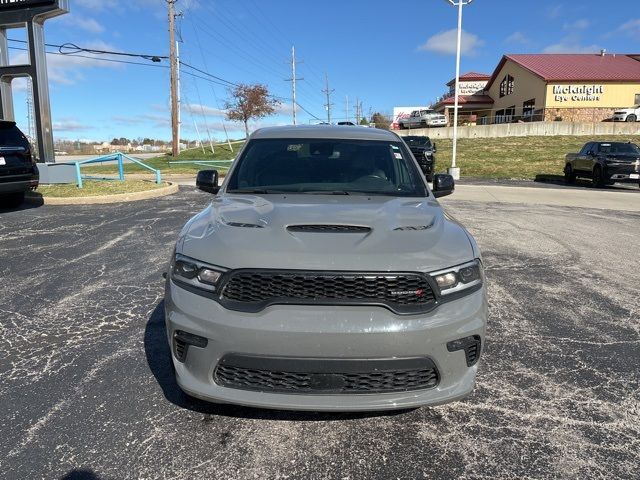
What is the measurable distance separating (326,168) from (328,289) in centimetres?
178

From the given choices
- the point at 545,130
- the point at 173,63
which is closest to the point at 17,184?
the point at 173,63

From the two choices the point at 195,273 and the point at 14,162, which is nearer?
the point at 195,273

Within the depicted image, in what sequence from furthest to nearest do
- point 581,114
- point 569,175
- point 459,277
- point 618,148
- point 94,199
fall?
1. point 581,114
2. point 569,175
3. point 618,148
4. point 94,199
5. point 459,277

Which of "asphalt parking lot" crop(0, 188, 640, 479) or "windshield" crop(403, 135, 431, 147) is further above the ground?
"windshield" crop(403, 135, 431, 147)

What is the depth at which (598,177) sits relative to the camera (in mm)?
17906

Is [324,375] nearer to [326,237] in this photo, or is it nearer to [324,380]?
[324,380]

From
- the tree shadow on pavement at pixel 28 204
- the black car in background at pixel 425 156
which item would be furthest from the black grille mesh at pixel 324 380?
the black car in background at pixel 425 156

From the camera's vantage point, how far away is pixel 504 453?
251 centimetres

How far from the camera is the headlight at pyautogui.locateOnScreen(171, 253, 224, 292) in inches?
98.7

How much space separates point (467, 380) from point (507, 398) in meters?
0.69

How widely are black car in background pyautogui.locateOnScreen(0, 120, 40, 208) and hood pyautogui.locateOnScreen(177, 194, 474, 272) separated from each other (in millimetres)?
8425

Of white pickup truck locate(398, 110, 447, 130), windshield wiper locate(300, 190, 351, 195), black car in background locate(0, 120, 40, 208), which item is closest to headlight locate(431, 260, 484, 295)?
windshield wiper locate(300, 190, 351, 195)

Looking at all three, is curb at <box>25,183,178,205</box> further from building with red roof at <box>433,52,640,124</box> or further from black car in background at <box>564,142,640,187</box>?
building with red roof at <box>433,52,640,124</box>

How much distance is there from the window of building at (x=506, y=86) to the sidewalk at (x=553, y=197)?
128 ft
